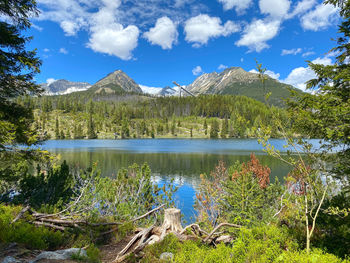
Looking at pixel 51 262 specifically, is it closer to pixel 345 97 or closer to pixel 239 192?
pixel 239 192

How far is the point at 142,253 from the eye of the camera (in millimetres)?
4625

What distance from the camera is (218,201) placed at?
9016mm

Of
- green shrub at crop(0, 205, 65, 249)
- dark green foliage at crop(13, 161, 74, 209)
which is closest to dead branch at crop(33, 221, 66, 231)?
green shrub at crop(0, 205, 65, 249)

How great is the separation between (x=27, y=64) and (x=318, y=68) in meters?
11.9

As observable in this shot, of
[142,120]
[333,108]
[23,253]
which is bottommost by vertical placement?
[23,253]

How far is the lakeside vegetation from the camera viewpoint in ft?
13.7

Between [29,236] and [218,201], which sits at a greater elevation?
[29,236]

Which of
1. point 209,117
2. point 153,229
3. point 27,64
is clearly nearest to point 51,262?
point 153,229

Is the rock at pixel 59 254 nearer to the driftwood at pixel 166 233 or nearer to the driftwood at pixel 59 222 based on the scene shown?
the driftwood at pixel 166 233

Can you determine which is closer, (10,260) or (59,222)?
(10,260)

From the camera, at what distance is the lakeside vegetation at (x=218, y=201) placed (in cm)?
418

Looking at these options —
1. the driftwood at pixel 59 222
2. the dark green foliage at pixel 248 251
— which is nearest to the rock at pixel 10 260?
the driftwood at pixel 59 222

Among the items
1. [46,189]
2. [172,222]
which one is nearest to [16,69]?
[46,189]

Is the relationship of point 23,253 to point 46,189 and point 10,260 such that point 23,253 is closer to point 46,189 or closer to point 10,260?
point 10,260
